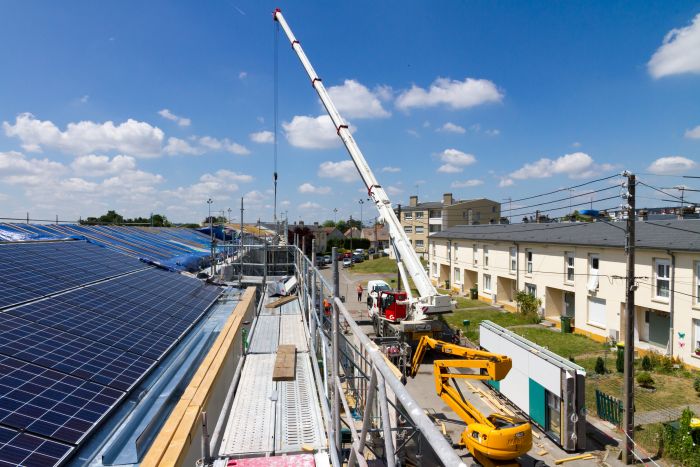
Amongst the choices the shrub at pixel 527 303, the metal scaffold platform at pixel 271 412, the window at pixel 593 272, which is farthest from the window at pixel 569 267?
the metal scaffold platform at pixel 271 412

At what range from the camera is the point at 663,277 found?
19891 mm

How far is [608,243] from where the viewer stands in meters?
22.8

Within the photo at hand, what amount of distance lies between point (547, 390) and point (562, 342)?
36.5 feet

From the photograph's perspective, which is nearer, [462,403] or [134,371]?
[134,371]

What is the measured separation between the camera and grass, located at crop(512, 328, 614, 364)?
69.6 feet

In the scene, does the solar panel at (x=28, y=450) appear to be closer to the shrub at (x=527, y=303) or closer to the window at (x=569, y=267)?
the window at (x=569, y=267)

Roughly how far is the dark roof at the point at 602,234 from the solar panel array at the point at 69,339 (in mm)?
21472

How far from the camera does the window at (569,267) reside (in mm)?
26312

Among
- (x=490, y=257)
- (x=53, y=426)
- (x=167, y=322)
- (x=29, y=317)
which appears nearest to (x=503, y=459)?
(x=167, y=322)

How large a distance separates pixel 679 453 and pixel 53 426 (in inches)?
590

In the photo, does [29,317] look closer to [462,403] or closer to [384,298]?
[462,403]

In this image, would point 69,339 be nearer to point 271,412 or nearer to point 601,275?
point 271,412

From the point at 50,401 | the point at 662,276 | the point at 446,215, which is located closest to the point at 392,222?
the point at 662,276

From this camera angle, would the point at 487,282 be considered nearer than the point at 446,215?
Yes
